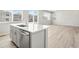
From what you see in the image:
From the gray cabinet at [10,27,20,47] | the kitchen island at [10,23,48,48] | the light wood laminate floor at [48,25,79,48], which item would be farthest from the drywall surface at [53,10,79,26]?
the gray cabinet at [10,27,20,47]

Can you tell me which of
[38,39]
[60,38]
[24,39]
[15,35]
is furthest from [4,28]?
[60,38]

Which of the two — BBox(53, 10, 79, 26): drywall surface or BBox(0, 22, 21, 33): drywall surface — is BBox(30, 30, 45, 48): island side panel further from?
→ BBox(0, 22, 21, 33): drywall surface

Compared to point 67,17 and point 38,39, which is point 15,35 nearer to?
point 38,39

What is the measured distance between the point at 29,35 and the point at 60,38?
1.65ft

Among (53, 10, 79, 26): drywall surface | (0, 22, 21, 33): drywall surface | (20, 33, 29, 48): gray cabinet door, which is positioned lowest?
(20, 33, 29, 48): gray cabinet door

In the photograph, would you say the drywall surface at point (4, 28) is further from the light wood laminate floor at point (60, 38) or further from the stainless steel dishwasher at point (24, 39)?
the stainless steel dishwasher at point (24, 39)

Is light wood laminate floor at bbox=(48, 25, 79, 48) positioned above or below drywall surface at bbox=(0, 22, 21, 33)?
below

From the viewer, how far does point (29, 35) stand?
1.60 m

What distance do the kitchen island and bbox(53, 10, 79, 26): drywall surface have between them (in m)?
0.25

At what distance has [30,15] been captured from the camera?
5.34 feet

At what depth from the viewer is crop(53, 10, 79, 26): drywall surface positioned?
1.59 meters
